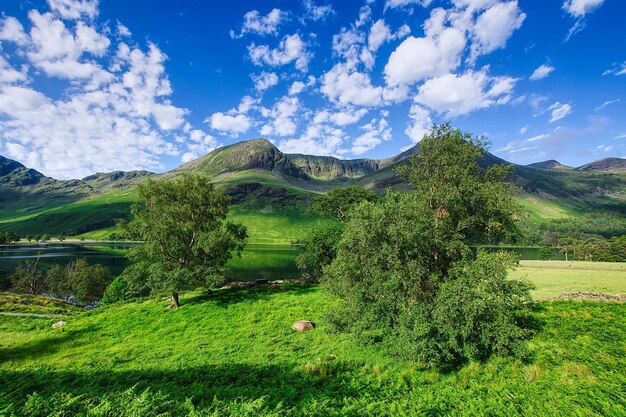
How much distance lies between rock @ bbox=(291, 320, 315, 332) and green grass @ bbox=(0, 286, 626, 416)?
47.9 inches

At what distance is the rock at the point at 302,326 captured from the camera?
3095cm

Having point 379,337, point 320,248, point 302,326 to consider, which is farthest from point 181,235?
point 379,337

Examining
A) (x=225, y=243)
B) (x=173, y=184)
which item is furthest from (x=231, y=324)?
(x=173, y=184)

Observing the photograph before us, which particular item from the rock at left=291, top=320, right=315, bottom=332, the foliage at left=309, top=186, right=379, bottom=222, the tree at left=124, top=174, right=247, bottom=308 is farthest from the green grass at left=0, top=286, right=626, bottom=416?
the foliage at left=309, top=186, right=379, bottom=222

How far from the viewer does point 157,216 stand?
42344mm

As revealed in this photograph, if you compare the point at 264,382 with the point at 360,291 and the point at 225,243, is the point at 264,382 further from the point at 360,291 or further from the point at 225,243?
the point at 225,243

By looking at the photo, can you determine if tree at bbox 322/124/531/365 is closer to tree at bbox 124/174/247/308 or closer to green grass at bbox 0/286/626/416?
green grass at bbox 0/286/626/416

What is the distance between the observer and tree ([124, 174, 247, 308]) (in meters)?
38.5

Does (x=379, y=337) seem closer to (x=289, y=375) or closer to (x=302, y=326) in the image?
(x=302, y=326)

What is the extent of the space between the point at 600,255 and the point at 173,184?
7508 inches

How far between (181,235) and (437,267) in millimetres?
34187

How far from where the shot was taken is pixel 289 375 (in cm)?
2020

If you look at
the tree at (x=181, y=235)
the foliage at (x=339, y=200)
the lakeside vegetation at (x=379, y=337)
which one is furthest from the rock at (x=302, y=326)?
the foliage at (x=339, y=200)

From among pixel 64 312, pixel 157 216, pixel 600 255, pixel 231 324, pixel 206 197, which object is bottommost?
pixel 600 255
